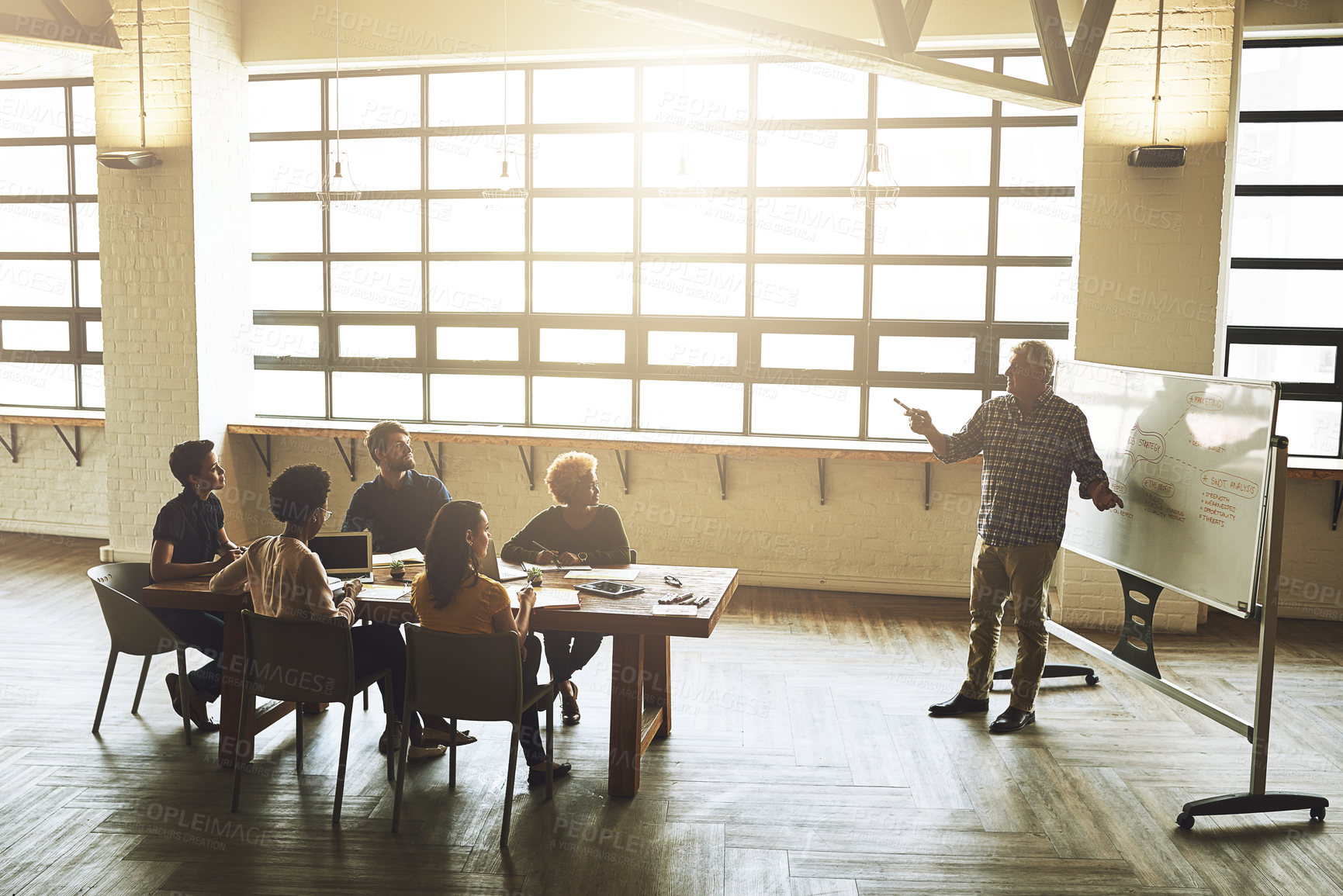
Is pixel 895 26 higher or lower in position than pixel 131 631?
higher

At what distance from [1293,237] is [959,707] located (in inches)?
148

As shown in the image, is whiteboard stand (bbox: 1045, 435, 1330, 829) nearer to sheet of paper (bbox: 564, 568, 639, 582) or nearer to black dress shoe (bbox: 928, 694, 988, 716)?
black dress shoe (bbox: 928, 694, 988, 716)

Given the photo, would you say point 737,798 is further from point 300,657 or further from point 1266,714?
point 1266,714

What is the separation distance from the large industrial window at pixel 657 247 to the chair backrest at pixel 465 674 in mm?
3691

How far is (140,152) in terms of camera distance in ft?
20.7

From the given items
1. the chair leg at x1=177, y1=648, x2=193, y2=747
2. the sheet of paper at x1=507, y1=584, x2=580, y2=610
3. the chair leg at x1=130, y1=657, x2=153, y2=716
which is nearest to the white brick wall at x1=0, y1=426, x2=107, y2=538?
the chair leg at x1=130, y1=657, x2=153, y2=716

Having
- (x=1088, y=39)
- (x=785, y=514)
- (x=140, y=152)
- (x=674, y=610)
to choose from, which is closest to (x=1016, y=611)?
(x=674, y=610)

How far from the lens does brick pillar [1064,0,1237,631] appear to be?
17.4 ft

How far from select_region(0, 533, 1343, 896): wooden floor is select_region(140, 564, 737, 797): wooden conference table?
14 cm

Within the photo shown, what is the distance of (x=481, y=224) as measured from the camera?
6.71m

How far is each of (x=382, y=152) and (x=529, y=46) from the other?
1.32 m

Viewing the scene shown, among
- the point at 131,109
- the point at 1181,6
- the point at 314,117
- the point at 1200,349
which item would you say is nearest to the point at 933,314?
the point at 1200,349

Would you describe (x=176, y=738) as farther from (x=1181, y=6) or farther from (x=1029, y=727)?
(x=1181, y=6)

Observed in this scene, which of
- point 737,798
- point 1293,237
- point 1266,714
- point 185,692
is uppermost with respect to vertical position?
point 1293,237
